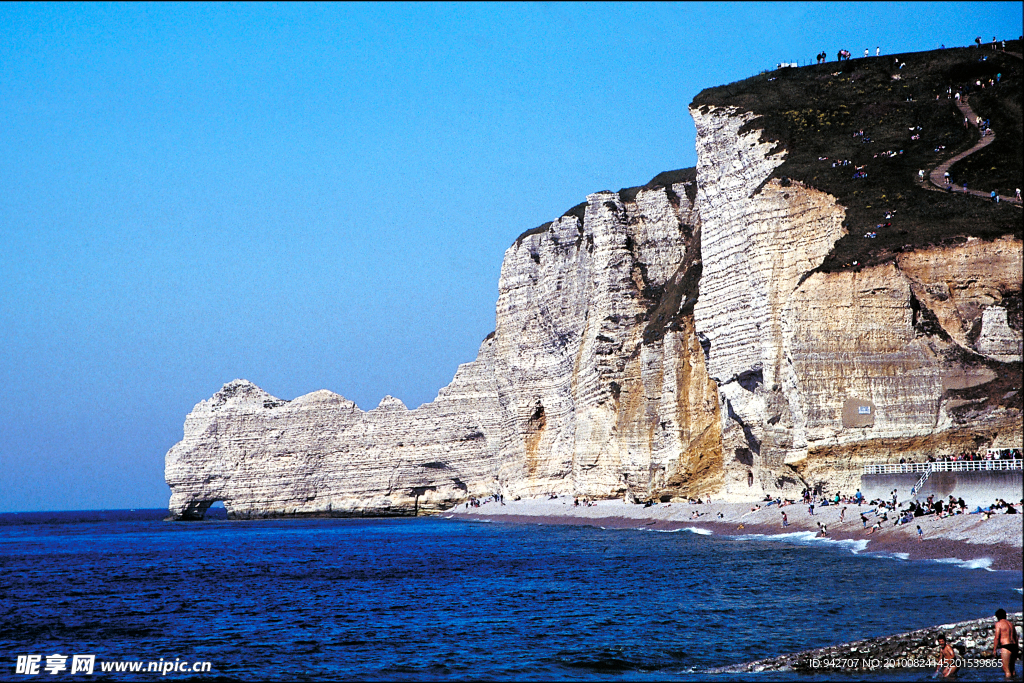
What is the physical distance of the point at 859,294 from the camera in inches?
1539

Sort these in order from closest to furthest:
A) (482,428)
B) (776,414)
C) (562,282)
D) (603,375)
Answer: (776,414) < (603,375) < (562,282) < (482,428)

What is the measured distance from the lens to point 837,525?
33.7 meters

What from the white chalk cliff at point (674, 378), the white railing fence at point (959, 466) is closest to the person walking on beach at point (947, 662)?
the white railing fence at point (959, 466)

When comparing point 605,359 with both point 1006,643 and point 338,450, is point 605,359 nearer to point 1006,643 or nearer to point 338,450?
point 338,450

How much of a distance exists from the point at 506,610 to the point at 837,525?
14.6m

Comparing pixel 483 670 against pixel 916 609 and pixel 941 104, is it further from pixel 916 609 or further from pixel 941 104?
pixel 941 104

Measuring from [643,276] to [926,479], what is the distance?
40483 mm

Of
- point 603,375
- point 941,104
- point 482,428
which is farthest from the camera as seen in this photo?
point 482,428

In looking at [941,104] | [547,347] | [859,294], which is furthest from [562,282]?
[859,294]

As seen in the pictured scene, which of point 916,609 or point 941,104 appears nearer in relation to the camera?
point 916,609

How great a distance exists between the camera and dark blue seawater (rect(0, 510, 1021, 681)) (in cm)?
1769

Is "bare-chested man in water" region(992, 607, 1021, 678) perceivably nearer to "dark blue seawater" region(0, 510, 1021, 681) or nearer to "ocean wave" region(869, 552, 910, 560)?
"dark blue seawater" region(0, 510, 1021, 681)

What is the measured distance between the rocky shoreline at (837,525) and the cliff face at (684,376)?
2.12 metres

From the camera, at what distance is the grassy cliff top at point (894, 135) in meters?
39.9
